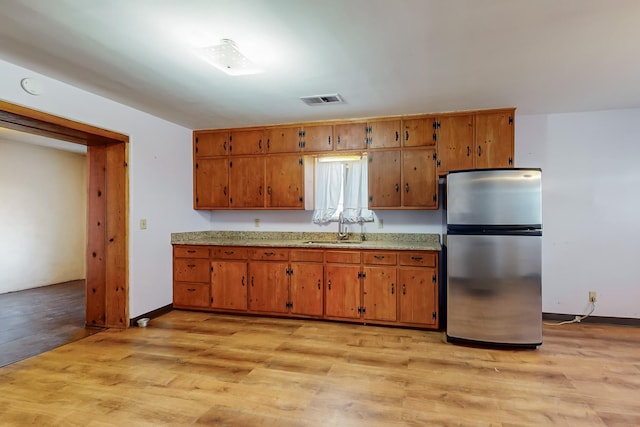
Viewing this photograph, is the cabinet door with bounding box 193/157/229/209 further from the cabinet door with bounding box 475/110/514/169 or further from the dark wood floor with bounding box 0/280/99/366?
the cabinet door with bounding box 475/110/514/169

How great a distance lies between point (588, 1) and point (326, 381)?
2.80 metres

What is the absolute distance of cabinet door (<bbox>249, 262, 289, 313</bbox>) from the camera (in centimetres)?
416

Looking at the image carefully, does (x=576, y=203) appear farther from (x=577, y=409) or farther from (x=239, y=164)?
(x=239, y=164)

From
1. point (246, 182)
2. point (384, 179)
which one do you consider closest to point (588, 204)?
point (384, 179)

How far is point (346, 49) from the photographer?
241 centimetres

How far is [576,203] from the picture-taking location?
399 cm

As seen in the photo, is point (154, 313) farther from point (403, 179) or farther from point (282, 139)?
point (403, 179)

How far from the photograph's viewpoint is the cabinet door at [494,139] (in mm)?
3754

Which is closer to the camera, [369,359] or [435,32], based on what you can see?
[435,32]

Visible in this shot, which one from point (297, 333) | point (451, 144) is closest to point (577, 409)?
point (297, 333)

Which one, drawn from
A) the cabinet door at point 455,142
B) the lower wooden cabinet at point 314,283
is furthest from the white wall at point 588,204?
the lower wooden cabinet at point 314,283

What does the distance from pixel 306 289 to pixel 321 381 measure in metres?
1.54

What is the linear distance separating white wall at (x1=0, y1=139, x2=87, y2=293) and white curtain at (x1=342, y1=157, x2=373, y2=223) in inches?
184

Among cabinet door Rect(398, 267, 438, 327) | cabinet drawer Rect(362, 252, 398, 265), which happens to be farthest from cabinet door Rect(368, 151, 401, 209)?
cabinet door Rect(398, 267, 438, 327)
